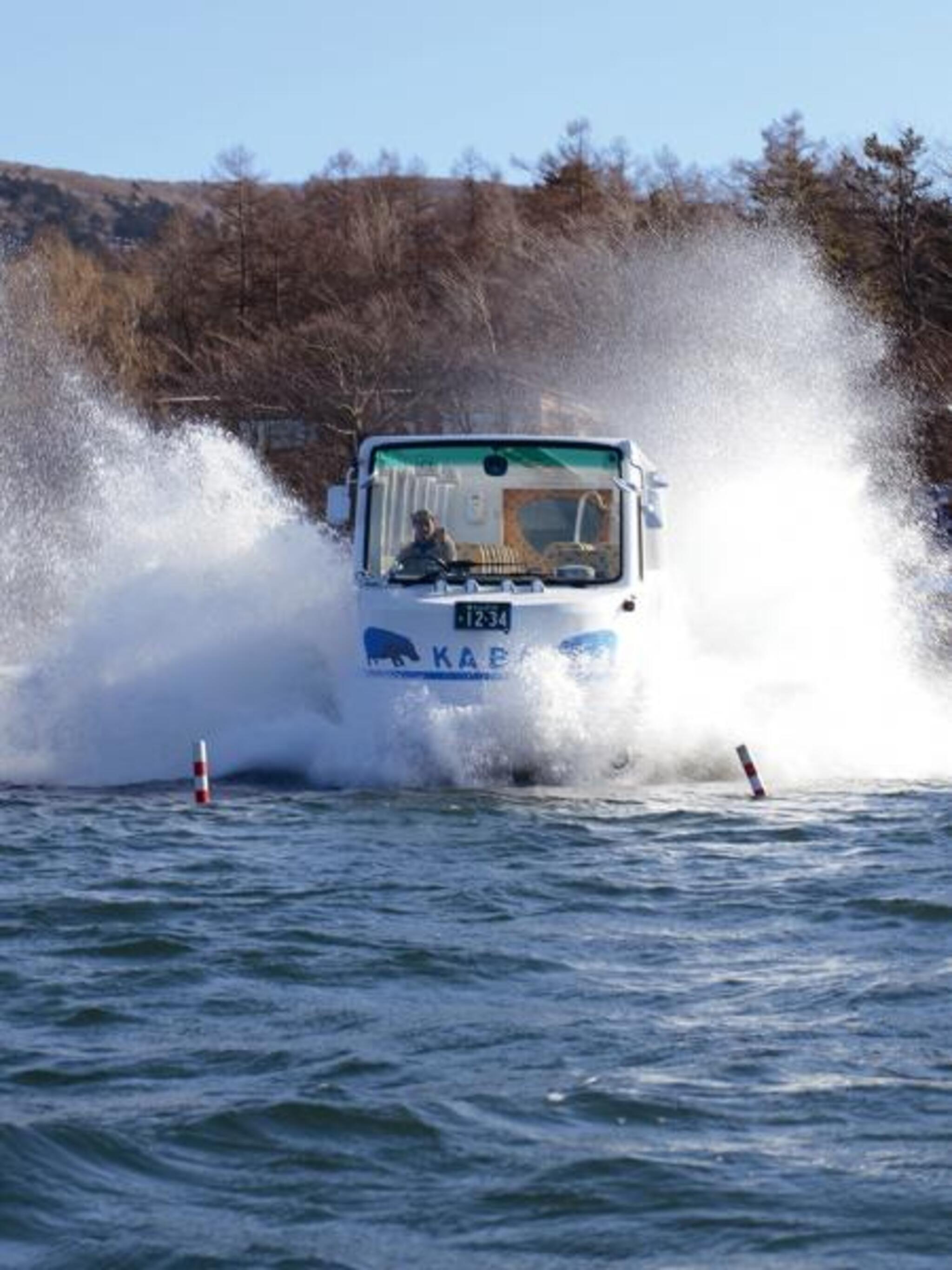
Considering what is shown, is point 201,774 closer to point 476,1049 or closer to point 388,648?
point 388,648

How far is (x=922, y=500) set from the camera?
153 feet

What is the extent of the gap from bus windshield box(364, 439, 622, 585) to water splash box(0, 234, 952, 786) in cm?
84

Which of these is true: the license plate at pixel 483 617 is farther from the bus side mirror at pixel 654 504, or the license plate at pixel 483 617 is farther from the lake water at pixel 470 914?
the bus side mirror at pixel 654 504

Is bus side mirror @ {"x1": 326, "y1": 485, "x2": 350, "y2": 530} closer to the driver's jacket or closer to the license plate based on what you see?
the driver's jacket

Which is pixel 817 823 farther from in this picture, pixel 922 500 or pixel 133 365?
pixel 133 365

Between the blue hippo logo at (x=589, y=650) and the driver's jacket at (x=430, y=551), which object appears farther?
the driver's jacket at (x=430, y=551)

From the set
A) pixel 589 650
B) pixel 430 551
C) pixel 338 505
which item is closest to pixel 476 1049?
pixel 589 650

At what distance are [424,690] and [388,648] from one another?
1.34ft

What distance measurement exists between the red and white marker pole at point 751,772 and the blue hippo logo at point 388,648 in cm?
228

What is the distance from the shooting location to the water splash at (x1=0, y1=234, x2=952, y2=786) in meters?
17.3

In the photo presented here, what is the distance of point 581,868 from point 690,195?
219 ft

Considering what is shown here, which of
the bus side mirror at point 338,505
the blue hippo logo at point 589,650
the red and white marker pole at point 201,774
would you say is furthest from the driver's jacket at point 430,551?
the red and white marker pole at point 201,774

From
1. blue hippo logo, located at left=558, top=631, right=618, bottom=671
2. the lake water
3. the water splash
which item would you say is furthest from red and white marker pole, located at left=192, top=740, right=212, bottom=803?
blue hippo logo, located at left=558, top=631, right=618, bottom=671

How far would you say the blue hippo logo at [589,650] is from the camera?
55.8ft
